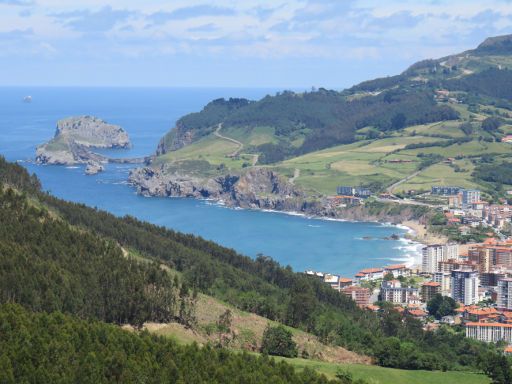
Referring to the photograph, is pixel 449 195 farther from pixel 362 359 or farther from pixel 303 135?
pixel 362 359

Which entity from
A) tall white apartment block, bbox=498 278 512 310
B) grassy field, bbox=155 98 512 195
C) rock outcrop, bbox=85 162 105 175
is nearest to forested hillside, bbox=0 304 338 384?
tall white apartment block, bbox=498 278 512 310

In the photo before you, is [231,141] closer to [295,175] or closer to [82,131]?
[82,131]

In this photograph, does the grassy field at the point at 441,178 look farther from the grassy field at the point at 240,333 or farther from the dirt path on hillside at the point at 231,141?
the grassy field at the point at 240,333

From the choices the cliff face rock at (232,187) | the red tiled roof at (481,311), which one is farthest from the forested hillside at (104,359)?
the cliff face rock at (232,187)

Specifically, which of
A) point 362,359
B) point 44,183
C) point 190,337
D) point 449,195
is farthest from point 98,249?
point 44,183

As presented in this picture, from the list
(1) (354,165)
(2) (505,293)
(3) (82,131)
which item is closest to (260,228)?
(1) (354,165)
